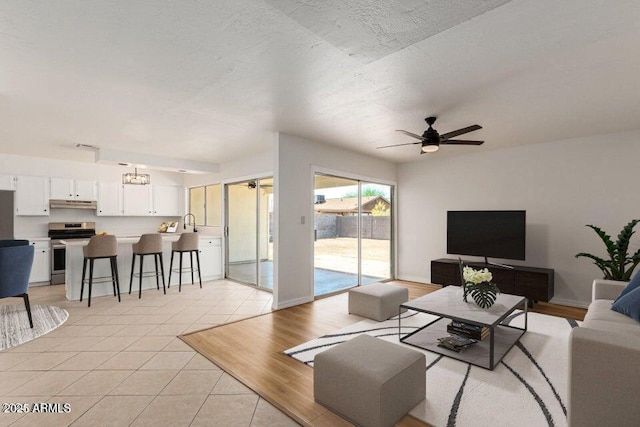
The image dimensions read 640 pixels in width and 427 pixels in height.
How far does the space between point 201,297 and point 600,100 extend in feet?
18.9

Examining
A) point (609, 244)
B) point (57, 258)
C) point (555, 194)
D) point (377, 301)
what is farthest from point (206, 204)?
point (609, 244)

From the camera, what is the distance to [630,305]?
2576mm

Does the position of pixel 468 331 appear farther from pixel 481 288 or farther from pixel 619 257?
pixel 619 257

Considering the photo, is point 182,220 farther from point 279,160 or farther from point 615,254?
point 615,254

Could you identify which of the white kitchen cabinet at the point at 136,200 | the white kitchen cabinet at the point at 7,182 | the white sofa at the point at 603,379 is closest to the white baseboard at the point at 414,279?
the white sofa at the point at 603,379

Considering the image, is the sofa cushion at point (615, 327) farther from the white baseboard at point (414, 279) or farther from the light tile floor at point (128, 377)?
the white baseboard at point (414, 279)

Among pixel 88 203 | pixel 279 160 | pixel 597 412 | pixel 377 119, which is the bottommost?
pixel 597 412

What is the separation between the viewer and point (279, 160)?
4449 millimetres

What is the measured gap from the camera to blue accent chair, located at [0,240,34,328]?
350 centimetres

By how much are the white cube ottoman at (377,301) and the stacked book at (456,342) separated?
0.85 meters

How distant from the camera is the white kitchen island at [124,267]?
15.9 feet

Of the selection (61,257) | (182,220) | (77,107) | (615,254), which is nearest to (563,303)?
(615,254)

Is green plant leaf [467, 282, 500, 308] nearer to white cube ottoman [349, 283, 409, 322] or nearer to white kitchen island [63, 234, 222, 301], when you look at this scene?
white cube ottoman [349, 283, 409, 322]

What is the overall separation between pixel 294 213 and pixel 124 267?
10.7ft
